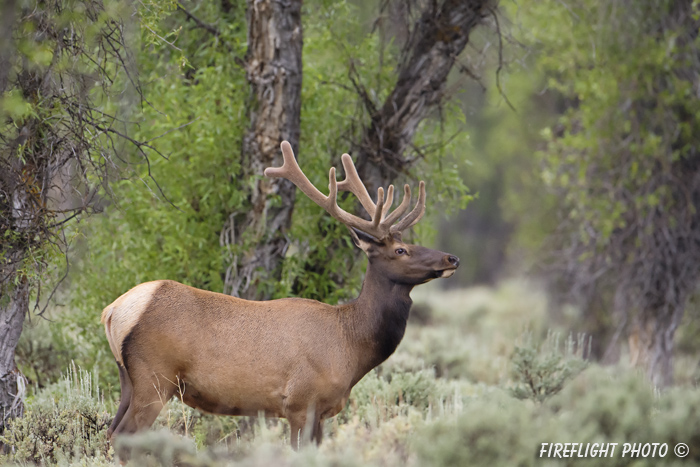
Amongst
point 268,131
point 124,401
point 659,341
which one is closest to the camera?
point 124,401

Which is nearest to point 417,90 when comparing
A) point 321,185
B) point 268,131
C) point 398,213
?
point 321,185

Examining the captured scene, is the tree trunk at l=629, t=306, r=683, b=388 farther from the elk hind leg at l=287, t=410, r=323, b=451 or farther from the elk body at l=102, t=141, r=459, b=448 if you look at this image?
the elk hind leg at l=287, t=410, r=323, b=451

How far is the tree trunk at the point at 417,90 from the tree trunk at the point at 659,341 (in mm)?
5909

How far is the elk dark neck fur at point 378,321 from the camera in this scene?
18.7 ft

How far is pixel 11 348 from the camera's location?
5727 millimetres

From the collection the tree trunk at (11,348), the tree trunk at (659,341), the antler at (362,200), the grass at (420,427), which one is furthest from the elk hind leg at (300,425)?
the tree trunk at (659,341)

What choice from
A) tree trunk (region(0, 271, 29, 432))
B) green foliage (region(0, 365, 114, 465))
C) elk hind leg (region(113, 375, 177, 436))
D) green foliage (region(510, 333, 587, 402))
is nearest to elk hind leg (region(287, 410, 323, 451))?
elk hind leg (region(113, 375, 177, 436))

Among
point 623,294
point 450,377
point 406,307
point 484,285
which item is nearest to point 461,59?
point 406,307

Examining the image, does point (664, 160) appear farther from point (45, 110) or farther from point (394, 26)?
Result: point (45, 110)

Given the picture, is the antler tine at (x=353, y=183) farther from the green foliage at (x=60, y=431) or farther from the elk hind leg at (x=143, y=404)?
the green foliage at (x=60, y=431)

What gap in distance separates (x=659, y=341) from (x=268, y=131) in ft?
25.0

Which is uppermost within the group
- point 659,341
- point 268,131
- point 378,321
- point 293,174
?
point 268,131

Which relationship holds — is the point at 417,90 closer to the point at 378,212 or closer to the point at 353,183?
the point at 353,183

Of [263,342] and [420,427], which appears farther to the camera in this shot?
[263,342]
